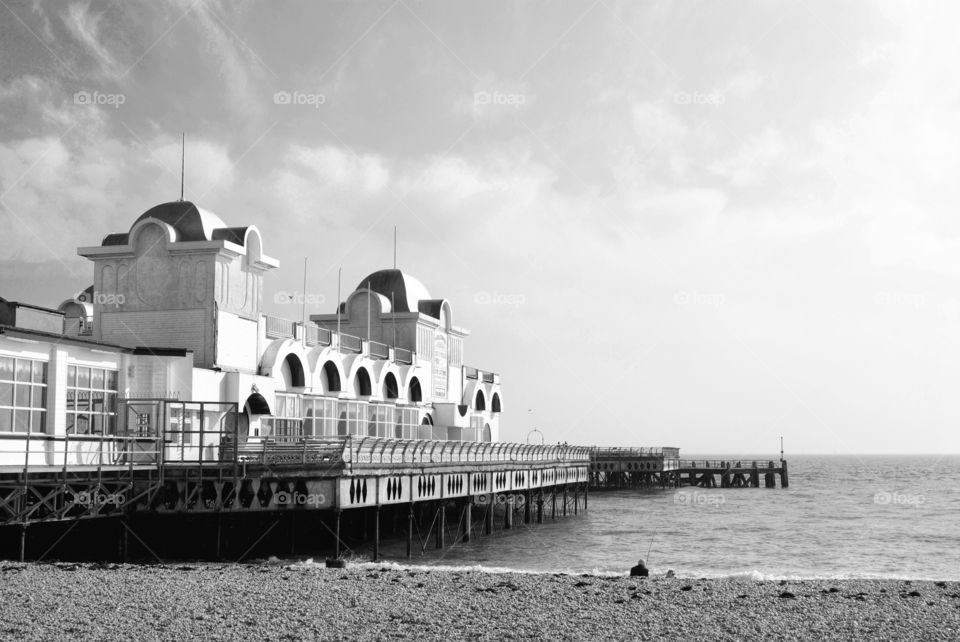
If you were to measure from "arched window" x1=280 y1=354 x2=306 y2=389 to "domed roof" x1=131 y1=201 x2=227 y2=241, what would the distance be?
5487mm

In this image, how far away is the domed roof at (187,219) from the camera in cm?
3416

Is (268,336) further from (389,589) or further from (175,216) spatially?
(389,589)

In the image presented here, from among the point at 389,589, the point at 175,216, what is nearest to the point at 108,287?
the point at 175,216

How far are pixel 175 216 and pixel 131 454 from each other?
39.9 ft

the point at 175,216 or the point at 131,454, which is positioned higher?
the point at 175,216

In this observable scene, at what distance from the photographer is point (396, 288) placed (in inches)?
2029

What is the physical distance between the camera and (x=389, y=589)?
17578 millimetres

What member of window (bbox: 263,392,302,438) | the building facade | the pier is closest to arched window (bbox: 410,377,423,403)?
the building facade
